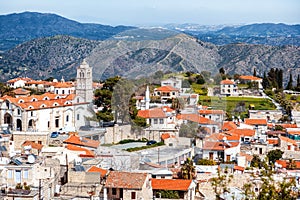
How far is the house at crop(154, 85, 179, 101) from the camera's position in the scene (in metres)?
20.2

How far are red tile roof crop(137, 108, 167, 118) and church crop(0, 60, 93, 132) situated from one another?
2345mm

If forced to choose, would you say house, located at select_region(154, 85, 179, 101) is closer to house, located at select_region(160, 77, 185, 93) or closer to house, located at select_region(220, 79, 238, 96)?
house, located at select_region(160, 77, 185, 93)

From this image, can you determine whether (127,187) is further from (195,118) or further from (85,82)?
(85,82)

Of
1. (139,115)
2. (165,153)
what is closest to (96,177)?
(165,153)

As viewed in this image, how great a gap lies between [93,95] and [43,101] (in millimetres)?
2011

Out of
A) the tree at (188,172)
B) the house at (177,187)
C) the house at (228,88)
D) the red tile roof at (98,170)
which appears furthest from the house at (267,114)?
the red tile roof at (98,170)

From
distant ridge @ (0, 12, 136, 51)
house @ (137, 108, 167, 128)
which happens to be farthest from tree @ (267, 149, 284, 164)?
distant ridge @ (0, 12, 136, 51)

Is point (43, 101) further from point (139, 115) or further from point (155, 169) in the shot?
point (155, 169)

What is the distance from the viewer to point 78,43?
70.8m

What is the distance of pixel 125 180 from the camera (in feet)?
35.1

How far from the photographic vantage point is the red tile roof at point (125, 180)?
10555 mm

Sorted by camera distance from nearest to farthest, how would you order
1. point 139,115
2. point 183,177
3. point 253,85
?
point 183,177
point 139,115
point 253,85

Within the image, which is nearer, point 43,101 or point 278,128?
point 43,101

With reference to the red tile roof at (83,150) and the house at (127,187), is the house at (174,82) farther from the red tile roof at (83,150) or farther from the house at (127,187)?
the house at (127,187)
